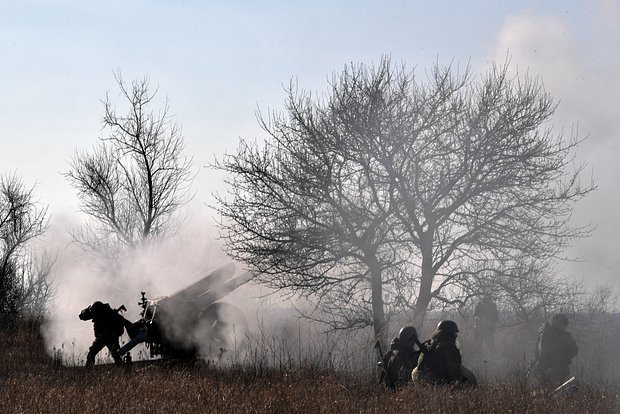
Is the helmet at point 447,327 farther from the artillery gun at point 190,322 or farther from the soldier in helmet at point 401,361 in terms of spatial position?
the artillery gun at point 190,322

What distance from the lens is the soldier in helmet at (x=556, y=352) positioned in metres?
16.1

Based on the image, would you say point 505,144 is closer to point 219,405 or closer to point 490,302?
point 490,302

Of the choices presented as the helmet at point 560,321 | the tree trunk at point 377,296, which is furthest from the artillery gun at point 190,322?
the helmet at point 560,321

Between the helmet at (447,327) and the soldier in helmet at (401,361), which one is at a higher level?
the helmet at (447,327)

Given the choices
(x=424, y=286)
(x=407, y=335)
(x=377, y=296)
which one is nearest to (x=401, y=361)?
(x=407, y=335)

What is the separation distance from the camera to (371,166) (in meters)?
19.0

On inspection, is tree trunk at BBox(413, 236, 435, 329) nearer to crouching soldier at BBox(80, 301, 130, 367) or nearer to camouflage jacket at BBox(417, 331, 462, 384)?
camouflage jacket at BBox(417, 331, 462, 384)

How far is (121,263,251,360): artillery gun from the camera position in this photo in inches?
716

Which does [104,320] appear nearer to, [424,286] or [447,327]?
[424,286]

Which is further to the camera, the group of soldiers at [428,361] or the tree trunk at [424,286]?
the tree trunk at [424,286]

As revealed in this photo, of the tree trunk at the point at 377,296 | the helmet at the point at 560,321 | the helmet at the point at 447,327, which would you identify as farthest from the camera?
the tree trunk at the point at 377,296

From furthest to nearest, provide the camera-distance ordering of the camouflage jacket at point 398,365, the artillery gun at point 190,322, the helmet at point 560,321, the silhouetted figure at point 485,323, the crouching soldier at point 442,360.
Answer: the silhouetted figure at point 485,323 < the artillery gun at point 190,322 < the helmet at point 560,321 < the camouflage jacket at point 398,365 < the crouching soldier at point 442,360

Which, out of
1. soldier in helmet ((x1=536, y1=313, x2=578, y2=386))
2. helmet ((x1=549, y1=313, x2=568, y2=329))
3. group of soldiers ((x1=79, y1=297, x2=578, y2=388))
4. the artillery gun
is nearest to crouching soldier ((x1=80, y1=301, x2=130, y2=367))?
group of soldiers ((x1=79, y1=297, x2=578, y2=388))

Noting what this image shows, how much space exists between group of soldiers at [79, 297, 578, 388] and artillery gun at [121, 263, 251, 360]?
613mm
